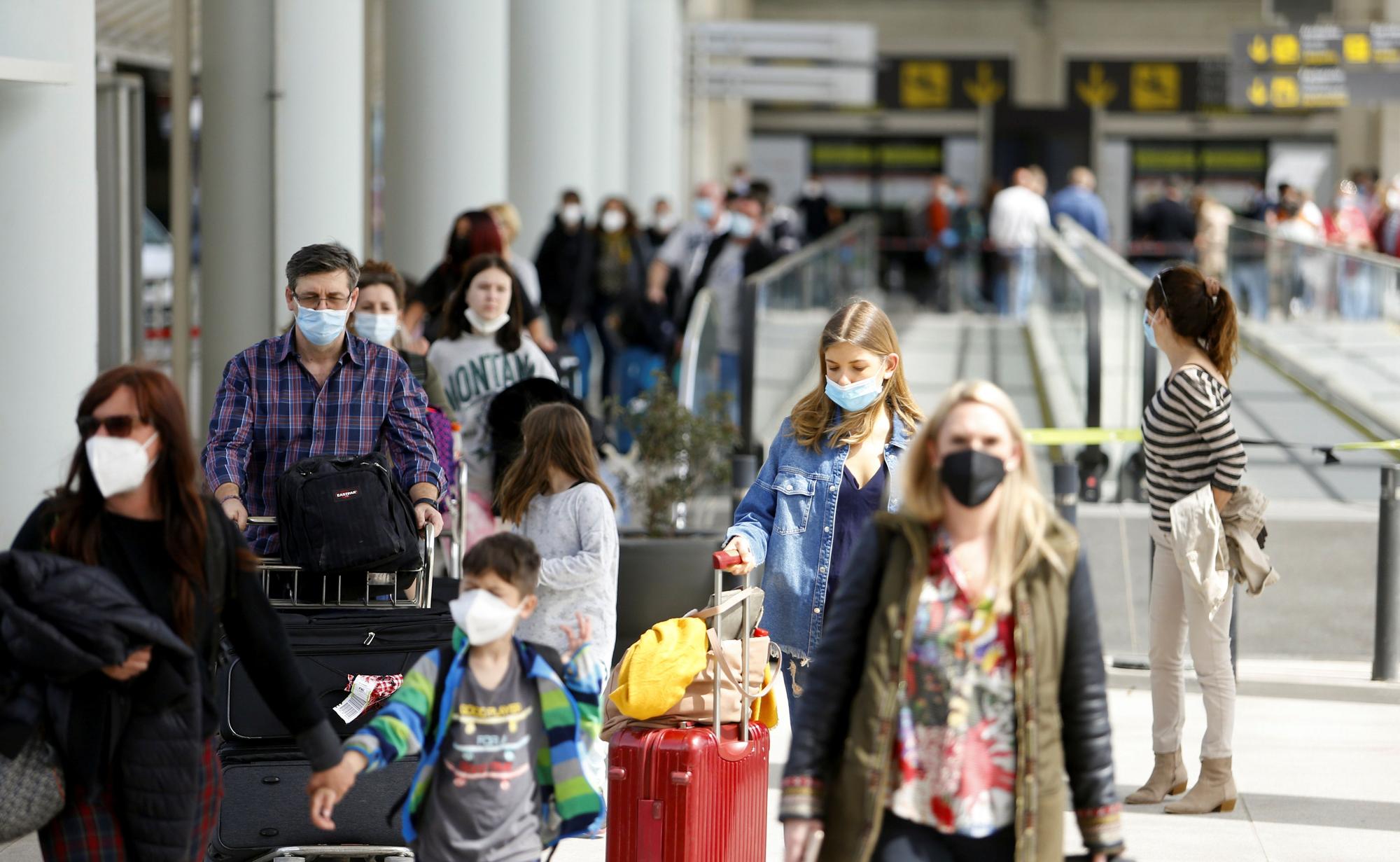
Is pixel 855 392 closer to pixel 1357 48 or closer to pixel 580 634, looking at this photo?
pixel 580 634

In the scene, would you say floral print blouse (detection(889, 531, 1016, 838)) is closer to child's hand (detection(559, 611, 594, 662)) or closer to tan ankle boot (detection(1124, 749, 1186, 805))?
child's hand (detection(559, 611, 594, 662))

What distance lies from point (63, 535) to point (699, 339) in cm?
889

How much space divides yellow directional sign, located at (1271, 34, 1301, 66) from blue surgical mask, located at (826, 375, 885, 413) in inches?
785

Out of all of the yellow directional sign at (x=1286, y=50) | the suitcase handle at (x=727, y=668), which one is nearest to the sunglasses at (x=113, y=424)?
the suitcase handle at (x=727, y=668)

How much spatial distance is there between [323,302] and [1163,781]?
3099mm

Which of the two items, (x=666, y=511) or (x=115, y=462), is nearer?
(x=115, y=462)

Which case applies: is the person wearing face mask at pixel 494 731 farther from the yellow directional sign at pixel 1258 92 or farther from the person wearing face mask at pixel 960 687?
the yellow directional sign at pixel 1258 92

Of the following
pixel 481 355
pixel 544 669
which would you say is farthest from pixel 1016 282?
pixel 544 669

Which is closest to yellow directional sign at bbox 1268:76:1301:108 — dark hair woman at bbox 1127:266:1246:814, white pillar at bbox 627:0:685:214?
white pillar at bbox 627:0:685:214

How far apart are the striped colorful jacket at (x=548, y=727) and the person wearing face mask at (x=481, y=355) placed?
3.32 m

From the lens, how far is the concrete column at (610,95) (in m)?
20.9

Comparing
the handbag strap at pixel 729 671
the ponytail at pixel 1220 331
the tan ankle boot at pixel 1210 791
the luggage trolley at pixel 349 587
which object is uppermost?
the ponytail at pixel 1220 331

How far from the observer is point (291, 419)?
206 inches

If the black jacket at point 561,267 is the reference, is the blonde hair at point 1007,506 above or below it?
below
